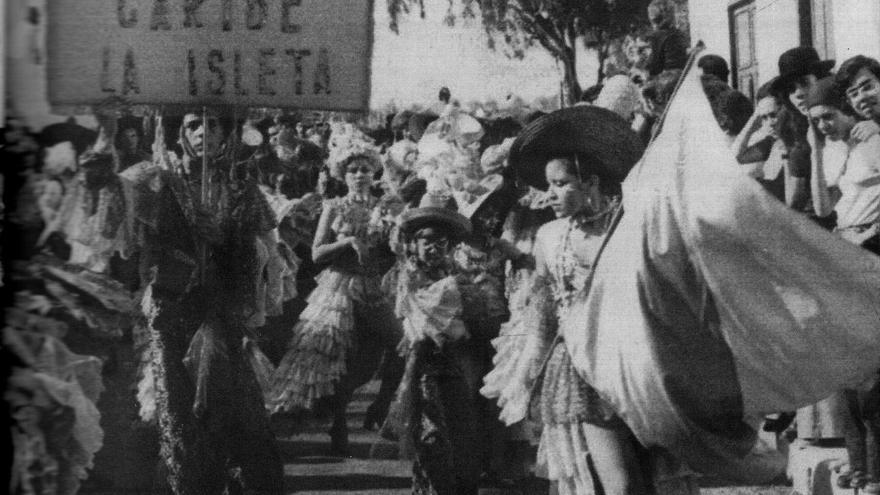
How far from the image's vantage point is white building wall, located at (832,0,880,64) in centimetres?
637

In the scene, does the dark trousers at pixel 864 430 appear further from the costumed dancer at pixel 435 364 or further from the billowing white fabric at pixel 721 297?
the costumed dancer at pixel 435 364

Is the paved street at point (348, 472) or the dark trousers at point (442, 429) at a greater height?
the dark trousers at point (442, 429)

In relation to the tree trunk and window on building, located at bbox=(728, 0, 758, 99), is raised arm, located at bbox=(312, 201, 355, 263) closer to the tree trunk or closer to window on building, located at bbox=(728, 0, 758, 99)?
the tree trunk

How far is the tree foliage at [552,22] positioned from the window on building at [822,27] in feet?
3.56

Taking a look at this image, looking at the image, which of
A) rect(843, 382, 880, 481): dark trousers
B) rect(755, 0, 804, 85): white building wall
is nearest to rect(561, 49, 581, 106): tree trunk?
rect(755, 0, 804, 85): white building wall

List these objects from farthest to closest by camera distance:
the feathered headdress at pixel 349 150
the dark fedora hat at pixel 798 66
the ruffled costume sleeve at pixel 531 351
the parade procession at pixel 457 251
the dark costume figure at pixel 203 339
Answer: the feathered headdress at pixel 349 150, the dark fedora hat at pixel 798 66, the dark costume figure at pixel 203 339, the ruffled costume sleeve at pixel 531 351, the parade procession at pixel 457 251

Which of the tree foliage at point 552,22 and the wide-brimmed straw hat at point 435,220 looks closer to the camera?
the wide-brimmed straw hat at point 435,220

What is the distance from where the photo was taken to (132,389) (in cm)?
706

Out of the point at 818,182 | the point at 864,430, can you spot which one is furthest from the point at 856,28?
the point at 864,430

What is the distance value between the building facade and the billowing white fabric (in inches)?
64.4

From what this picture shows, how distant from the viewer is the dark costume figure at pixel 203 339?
6.30 meters

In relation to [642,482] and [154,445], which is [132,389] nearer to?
[154,445]

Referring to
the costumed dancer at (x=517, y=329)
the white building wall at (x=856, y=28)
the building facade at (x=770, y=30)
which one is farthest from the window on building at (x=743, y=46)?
the costumed dancer at (x=517, y=329)

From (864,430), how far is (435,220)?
7.50 ft
